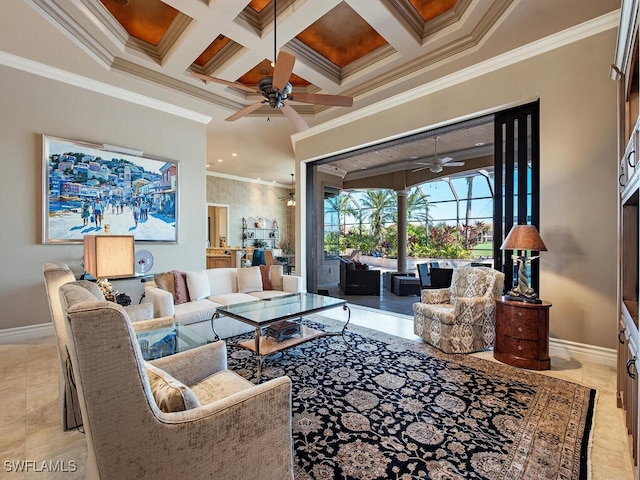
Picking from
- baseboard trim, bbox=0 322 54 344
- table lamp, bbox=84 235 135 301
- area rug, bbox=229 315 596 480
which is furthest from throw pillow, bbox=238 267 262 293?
baseboard trim, bbox=0 322 54 344

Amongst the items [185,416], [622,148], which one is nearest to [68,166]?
[185,416]

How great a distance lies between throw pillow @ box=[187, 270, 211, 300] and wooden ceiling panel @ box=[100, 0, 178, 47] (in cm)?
290

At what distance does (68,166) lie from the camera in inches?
154

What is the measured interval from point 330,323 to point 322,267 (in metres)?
2.65

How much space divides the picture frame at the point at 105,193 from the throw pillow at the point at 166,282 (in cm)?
122

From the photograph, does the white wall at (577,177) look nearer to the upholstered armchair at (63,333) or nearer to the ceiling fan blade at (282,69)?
the ceiling fan blade at (282,69)

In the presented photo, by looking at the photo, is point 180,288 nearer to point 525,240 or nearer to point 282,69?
point 282,69

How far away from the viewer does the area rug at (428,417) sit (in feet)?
5.25

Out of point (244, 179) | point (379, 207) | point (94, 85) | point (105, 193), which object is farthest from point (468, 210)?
point (94, 85)

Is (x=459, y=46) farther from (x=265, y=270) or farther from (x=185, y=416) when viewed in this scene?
(x=185, y=416)

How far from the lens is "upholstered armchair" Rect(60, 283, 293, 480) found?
0.80 m

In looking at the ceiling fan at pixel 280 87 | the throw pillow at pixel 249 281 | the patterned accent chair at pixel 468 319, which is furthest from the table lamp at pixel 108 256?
the patterned accent chair at pixel 468 319

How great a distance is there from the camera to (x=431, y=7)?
3100 millimetres

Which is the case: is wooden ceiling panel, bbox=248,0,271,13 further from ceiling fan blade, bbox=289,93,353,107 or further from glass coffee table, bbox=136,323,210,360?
glass coffee table, bbox=136,323,210,360
